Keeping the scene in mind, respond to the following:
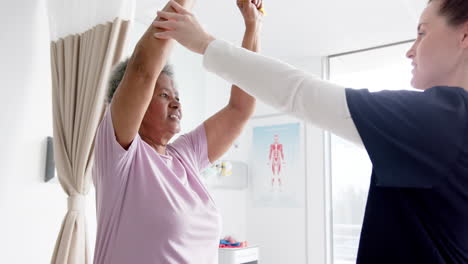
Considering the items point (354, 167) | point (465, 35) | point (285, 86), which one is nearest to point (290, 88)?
point (285, 86)

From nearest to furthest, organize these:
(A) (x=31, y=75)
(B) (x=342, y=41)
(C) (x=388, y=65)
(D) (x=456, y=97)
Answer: (D) (x=456, y=97) → (A) (x=31, y=75) → (B) (x=342, y=41) → (C) (x=388, y=65)

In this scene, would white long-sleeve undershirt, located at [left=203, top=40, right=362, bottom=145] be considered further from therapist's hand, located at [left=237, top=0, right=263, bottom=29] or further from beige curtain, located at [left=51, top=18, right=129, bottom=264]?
beige curtain, located at [left=51, top=18, right=129, bottom=264]

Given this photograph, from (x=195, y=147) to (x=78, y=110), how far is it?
1.31 m

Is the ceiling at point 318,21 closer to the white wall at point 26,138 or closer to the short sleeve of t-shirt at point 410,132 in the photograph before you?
the white wall at point 26,138

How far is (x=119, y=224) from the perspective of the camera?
1057 mm

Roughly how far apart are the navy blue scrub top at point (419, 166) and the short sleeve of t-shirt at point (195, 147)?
2.67ft

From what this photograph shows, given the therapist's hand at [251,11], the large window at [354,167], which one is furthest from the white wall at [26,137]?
the large window at [354,167]

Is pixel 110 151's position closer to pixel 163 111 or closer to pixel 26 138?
pixel 163 111

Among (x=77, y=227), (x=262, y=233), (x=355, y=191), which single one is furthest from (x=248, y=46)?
(x=262, y=233)

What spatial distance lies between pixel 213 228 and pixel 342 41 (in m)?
3.38

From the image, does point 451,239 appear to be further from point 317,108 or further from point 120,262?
point 120,262

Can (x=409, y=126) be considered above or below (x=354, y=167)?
below

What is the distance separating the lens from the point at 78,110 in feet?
7.96

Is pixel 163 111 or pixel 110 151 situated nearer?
pixel 110 151
